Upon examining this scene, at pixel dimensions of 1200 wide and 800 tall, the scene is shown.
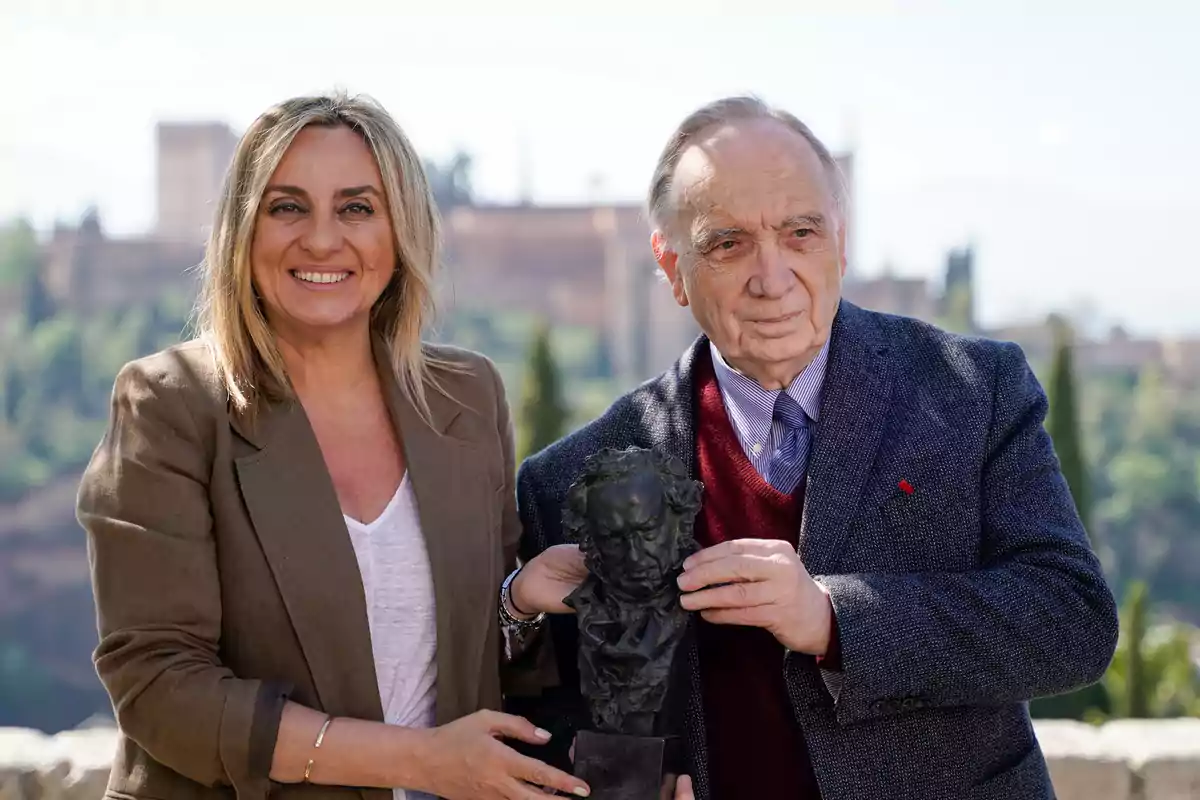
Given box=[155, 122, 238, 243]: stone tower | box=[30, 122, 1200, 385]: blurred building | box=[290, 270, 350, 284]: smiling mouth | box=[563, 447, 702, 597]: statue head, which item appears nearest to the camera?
box=[563, 447, 702, 597]: statue head

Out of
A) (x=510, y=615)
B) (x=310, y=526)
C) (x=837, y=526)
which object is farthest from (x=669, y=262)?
(x=310, y=526)

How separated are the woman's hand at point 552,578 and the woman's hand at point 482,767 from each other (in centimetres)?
21

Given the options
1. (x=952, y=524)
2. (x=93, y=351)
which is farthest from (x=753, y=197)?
(x=93, y=351)

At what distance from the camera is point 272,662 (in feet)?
6.17

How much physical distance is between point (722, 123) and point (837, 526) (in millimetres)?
679

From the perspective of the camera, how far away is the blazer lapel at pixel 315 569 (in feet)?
6.16

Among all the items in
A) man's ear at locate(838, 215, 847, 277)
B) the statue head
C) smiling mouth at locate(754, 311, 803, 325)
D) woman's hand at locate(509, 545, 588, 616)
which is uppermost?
man's ear at locate(838, 215, 847, 277)

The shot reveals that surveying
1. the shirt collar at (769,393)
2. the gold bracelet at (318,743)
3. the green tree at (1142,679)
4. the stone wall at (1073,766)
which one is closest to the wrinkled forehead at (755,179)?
the shirt collar at (769,393)

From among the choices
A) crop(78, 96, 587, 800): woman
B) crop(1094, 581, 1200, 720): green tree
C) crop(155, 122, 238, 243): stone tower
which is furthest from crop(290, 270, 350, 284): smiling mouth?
crop(155, 122, 238, 243): stone tower

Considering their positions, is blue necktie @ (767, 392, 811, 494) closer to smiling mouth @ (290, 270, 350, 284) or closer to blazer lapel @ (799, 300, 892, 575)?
blazer lapel @ (799, 300, 892, 575)

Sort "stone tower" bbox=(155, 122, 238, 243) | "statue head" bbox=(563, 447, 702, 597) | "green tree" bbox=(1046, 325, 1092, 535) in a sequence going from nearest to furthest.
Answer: "statue head" bbox=(563, 447, 702, 597) → "green tree" bbox=(1046, 325, 1092, 535) → "stone tower" bbox=(155, 122, 238, 243)

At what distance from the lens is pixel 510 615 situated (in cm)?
210

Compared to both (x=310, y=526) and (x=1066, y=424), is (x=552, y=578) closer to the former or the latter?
(x=310, y=526)

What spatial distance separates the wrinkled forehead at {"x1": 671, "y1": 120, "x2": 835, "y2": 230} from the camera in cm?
203
